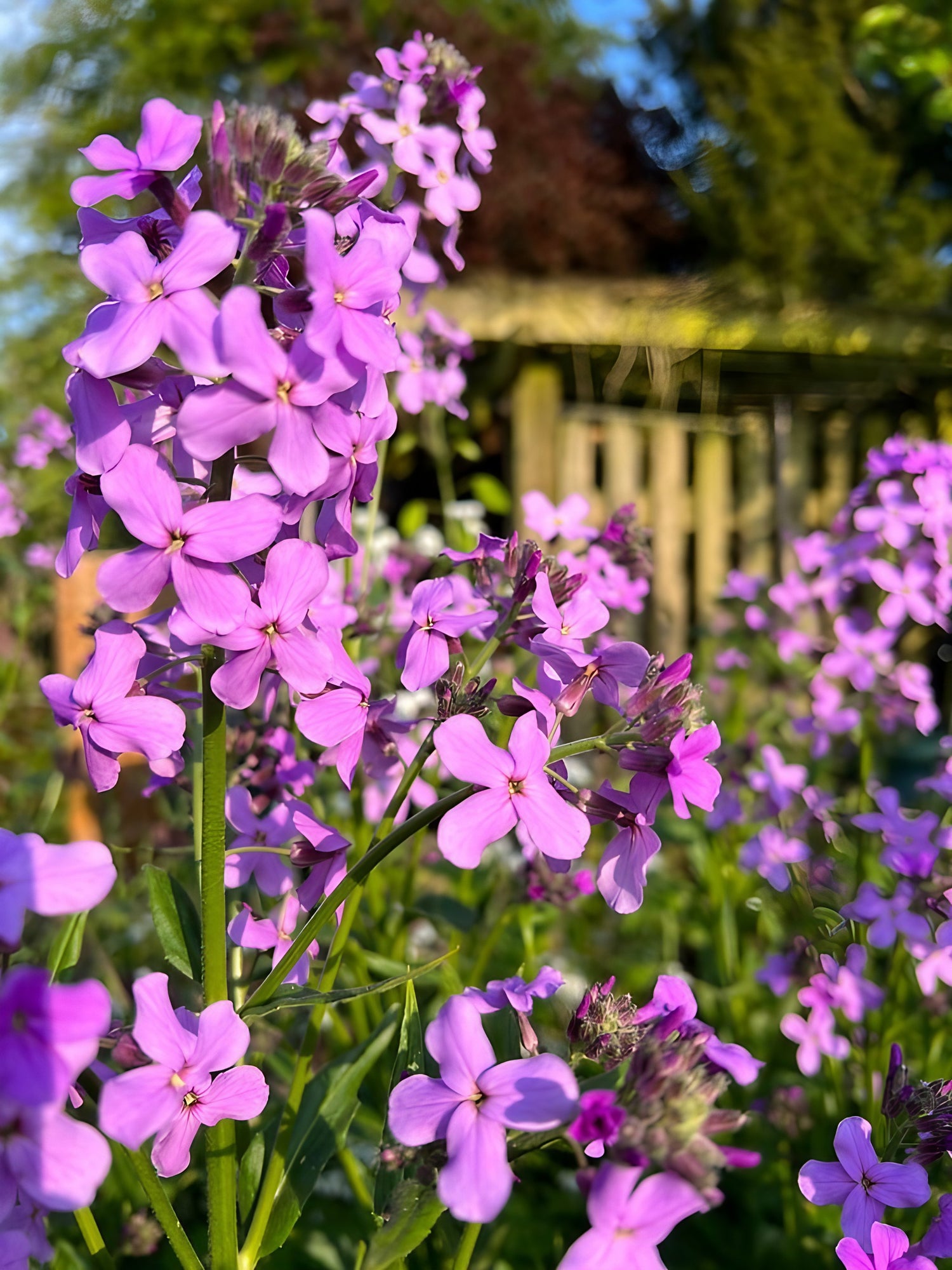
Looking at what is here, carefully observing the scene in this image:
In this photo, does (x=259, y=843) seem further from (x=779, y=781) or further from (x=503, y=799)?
(x=779, y=781)

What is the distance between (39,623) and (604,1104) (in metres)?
4.86

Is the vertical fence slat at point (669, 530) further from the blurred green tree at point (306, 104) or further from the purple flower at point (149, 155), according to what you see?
the purple flower at point (149, 155)

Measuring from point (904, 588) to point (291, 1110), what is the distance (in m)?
1.33

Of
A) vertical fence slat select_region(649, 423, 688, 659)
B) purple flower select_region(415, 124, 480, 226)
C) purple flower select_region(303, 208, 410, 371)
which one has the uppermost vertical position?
purple flower select_region(415, 124, 480, 226)

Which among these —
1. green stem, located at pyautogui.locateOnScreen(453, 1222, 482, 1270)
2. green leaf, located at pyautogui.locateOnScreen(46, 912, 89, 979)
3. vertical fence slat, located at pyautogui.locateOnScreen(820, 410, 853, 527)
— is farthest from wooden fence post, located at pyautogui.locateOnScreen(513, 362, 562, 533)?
green stem, located at pyautogui.locateOnScreen(453, 1222, 482, 1270)

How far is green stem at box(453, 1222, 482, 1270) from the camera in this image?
2.06ft

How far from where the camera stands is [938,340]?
416 cm

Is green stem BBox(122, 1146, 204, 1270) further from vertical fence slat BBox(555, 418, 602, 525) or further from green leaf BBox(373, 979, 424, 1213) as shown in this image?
vertical fence slat BBox(555, 418, 602, 525)

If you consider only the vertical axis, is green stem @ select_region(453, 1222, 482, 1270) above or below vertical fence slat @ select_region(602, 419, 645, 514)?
above

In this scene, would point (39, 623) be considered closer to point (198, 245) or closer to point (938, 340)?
point (938, 340)

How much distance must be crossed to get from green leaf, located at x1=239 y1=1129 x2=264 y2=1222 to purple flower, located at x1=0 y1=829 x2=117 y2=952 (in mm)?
427

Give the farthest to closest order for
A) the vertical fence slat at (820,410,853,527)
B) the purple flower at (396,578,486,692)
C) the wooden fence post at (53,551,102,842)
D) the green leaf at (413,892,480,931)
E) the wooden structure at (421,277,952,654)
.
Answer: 1. the vertical fence slat at (820,410,853,527)
2. the wooden structure at (421,277,952,654)
3. the wooden fence post at (53,551,102,842)
4. the green leaf at (413,892,480,931)
5. the purple flower at (396,578,486,692)

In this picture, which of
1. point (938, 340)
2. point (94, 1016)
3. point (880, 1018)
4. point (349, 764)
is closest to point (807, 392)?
point (938, 340)

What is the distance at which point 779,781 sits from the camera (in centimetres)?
175
